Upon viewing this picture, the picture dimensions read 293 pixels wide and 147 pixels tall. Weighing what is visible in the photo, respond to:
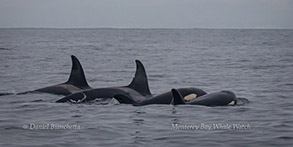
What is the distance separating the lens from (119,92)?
44.3 feet

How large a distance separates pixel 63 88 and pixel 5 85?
12.7 ft

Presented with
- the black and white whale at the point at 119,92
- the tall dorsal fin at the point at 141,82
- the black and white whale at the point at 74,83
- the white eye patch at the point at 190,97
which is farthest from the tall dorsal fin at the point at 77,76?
the white eye patch at the point at 190,97

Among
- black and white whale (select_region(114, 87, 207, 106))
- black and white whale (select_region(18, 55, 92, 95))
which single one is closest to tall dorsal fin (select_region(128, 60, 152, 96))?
black and white whale (select_region(114, 87, 207, 106))

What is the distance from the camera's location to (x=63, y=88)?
14.9 meters

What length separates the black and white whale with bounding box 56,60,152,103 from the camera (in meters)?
13.0

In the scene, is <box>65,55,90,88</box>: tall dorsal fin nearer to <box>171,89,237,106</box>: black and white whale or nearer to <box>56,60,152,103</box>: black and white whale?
<box>56,60,152,103</box>: black and white whale

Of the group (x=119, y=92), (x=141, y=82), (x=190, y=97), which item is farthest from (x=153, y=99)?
(x=119, y=92)

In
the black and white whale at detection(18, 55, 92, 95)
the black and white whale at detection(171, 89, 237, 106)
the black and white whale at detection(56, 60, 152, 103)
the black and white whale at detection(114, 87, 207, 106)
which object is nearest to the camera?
the black and white whale at detection(171, 89, 237, 106)

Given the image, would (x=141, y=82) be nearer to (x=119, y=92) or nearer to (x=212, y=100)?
(x=119, y=92)

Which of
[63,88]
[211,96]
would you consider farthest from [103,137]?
[63,88]

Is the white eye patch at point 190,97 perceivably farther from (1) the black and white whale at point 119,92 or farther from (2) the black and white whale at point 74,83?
(2) the black and white whale at point 74,83

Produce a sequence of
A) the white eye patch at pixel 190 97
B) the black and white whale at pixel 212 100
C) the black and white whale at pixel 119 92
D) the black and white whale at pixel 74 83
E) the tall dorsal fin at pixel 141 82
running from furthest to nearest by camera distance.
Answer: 1. the black and white whale at pixel 74 83
2. the tall dorsal fin at pixel 141 82
3. the black and white whale at pixel 119 92
4. the white eye patch at pixel 190 97
5. the black and white whale at pixel 212 100

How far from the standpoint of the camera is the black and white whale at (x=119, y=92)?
13.0 meters

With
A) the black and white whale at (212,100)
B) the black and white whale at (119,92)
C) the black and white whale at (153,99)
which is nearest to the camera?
the black and white whale at (212,100)
